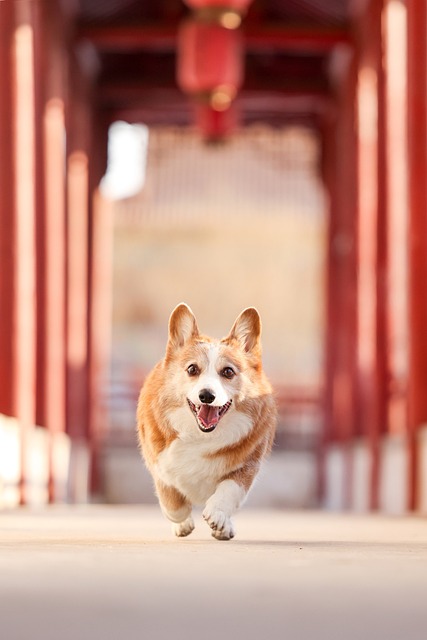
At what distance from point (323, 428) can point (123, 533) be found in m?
9.17

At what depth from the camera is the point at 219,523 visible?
340 cm

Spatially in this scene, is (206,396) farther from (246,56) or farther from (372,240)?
(246,56)

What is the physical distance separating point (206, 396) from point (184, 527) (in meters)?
0.60

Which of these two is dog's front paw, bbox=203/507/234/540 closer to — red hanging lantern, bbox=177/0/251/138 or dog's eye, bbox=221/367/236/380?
dog's eye, bbox=221/367/236/380

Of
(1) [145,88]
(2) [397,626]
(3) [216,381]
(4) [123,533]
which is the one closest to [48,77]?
(1) [145,88]

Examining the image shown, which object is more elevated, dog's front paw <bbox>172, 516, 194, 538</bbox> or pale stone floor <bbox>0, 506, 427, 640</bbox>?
pale stone floor <bbox>0, 506, 427, 640</bbox>

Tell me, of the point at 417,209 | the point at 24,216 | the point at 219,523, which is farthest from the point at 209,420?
the point at 24,216

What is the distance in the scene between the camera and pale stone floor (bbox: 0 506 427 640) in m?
1.80

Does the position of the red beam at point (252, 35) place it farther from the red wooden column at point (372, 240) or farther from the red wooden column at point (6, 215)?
the red wooden column at point (6, 215)

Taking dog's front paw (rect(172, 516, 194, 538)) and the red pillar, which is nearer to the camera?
dog's front paw (rect(172, 516, 194, 538))

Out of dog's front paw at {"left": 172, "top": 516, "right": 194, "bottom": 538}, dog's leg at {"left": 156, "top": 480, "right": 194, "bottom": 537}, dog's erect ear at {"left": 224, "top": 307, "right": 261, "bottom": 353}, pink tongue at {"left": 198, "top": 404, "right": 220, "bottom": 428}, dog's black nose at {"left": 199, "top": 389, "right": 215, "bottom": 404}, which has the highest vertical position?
dog's erect ear at {"left": 224, "top": 307, "right": 261, "bottom": 353}

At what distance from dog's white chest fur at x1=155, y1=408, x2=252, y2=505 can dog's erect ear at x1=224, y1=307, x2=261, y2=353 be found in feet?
0.58

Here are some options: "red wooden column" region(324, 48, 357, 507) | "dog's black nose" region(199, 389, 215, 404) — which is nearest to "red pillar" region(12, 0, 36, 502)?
"red wooden column" region(324, 48, 357, 507)

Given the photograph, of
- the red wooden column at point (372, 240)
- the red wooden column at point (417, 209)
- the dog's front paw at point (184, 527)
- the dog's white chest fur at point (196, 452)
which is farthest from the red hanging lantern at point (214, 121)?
the dog's white chest fur at point (196, 452)
